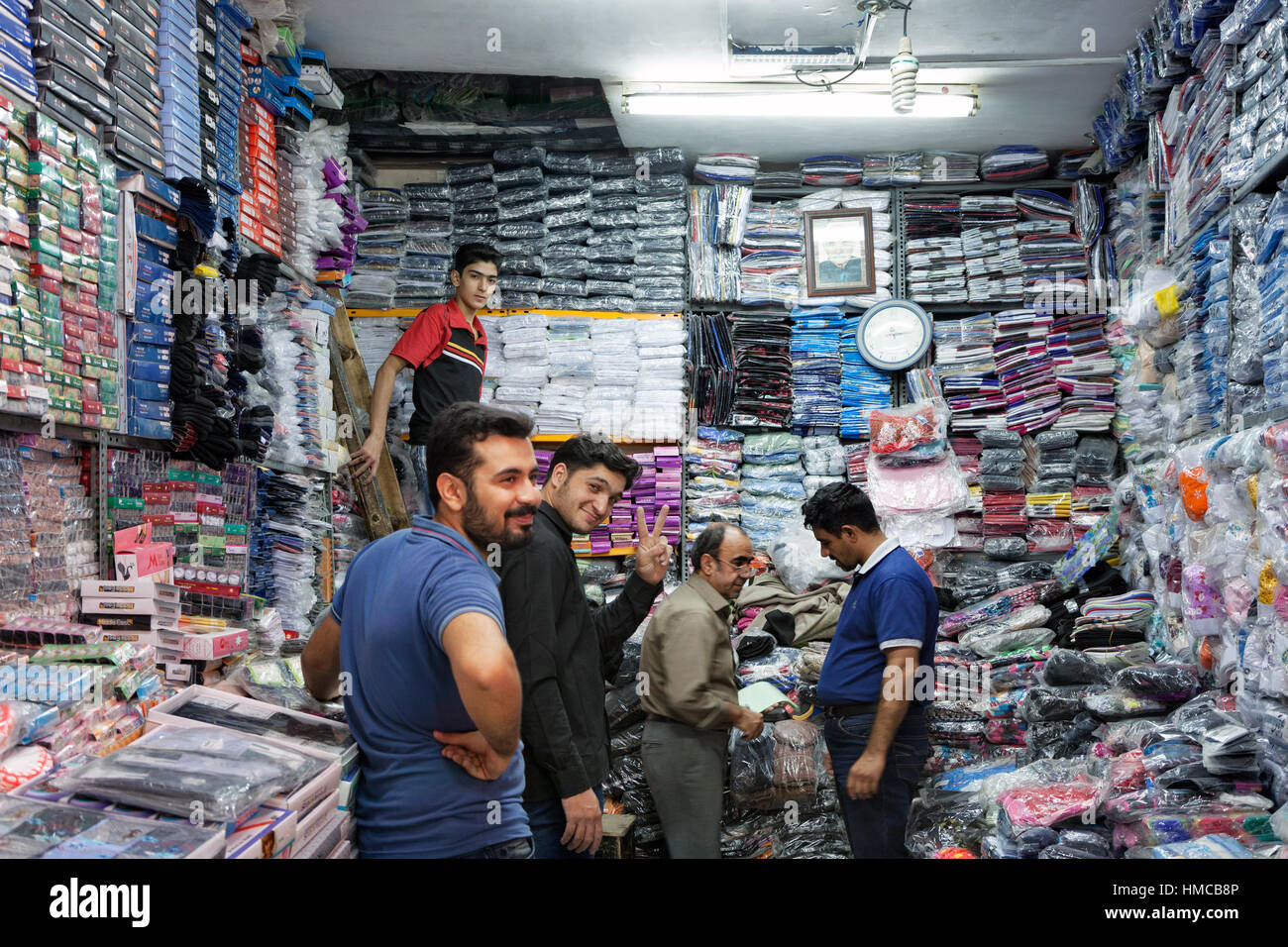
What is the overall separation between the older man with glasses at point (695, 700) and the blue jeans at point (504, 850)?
5.19 feet

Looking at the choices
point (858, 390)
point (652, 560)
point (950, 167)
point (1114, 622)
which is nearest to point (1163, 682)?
point (1114, 622)

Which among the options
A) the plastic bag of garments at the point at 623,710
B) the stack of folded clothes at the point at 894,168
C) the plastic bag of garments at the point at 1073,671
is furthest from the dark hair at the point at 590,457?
the stack of folded clothes at the point at 894,168

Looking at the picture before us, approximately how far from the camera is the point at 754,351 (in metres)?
7.21

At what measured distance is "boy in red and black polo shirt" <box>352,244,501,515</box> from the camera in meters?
5.56

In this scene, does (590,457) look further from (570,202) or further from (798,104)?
(570,202)

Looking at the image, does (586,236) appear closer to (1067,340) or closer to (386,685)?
(1067,340)

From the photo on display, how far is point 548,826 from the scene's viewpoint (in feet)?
8.93

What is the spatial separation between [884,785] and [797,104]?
4350 millimetres

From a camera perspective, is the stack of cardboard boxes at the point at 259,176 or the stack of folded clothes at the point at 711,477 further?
the stack of folded clothes at the point at 711,477

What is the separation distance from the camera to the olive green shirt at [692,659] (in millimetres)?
3625

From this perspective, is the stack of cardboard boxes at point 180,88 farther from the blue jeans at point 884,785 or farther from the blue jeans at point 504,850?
the blue jeans at point 884,785

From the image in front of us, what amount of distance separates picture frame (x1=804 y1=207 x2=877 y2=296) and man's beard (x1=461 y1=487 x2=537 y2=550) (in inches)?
216

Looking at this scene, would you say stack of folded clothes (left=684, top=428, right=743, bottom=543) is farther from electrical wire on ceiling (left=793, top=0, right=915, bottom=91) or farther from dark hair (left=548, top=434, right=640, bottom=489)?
dark hair (left=548, top=434, right=640, bottom=489)

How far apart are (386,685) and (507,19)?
14.7 feet
